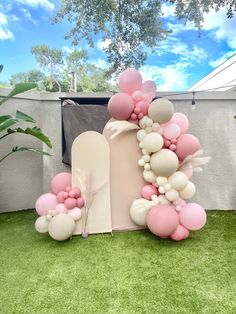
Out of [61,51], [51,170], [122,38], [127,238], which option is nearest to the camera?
[127,238]

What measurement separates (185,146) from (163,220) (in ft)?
2.80

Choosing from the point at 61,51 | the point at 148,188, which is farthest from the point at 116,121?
the point at 61,51

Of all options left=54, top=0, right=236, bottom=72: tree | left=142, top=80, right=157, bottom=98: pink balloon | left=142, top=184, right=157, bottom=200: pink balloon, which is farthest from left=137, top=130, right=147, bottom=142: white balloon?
left=54, top=0, right=236, bottom=72: tree

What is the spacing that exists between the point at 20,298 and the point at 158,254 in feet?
4.31

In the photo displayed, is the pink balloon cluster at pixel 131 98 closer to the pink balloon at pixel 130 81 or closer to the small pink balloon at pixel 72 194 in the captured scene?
the pink balloon at pixel 130 81

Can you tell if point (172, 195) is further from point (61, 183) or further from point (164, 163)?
point (61, 183)

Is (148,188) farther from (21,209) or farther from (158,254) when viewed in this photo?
(21,209)

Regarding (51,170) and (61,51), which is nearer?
(51,170)

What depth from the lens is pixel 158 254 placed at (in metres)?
2.70

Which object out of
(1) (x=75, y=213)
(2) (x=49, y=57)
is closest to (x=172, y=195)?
(1) (x=75, y=213)

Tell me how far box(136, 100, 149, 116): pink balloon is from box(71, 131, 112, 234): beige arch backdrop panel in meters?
0.55

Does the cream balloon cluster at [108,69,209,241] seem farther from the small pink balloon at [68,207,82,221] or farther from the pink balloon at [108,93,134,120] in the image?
the small pink balloon at [68,207,82,221]

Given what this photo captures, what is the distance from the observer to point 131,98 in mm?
3102

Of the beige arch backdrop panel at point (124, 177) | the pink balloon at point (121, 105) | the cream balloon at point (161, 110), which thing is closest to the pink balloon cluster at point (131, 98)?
the pink balloon at point (121, 105)
